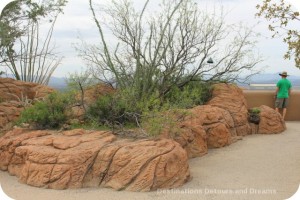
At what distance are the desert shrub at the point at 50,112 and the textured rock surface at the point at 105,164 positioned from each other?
1410 millimetres

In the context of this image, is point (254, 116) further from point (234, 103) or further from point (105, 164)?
point (105, 164)

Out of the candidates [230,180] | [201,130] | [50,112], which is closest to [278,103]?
[201,130]

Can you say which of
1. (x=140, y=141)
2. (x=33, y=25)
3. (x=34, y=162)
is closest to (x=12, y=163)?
(x=34, y=162)

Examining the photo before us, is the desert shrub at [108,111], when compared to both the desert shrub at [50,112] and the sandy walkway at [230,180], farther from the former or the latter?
the sandy walkway at [230,180]

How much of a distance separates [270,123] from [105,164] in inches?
223

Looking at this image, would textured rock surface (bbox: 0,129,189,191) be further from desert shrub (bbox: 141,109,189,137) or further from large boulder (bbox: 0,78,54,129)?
large boulder (bbox: 0,78,54,129)

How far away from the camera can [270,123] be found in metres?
10.1

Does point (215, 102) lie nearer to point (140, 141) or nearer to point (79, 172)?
point (140, 141)

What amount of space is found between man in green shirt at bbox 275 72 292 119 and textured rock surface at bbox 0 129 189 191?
19.1 ft

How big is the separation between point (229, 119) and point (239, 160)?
191 cm

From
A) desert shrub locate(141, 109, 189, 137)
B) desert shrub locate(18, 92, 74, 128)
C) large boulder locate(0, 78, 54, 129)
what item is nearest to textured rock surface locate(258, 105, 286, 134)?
desert shrub locate(141, 109, 189, 137)

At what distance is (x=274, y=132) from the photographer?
10000 millimetres

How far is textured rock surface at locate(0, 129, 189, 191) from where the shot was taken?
5613 millimetres

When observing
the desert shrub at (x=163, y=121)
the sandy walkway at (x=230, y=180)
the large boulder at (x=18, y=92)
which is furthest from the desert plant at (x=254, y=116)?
the large boulder at (x=18, y=92)
